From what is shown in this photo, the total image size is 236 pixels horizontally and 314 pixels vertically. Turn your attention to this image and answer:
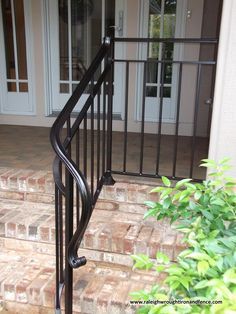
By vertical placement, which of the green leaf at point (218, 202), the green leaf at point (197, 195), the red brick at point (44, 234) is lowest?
the red brick at point (44, 234)

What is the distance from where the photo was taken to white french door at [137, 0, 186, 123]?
3.56 meters

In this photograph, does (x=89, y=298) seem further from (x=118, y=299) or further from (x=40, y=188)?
(x=40, y=188)

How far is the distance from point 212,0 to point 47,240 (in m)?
2.89

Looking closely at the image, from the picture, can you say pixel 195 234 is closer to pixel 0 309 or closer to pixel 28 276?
pixel 28 276

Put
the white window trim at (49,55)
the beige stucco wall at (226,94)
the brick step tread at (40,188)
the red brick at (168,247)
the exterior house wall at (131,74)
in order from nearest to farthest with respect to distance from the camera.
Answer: the beige stucco wall at (226,94), the red brick at (168,247), the brick step tread at (40,188), the exterior house wall at (131,74), the white window trim at (49,55)

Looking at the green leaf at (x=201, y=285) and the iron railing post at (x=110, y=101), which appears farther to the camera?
the iron railing post at (x=110, y=101)

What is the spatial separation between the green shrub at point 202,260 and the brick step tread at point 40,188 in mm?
1137

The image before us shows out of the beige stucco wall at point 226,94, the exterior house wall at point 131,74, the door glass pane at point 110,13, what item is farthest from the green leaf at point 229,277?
the door glass pane at point 110,13

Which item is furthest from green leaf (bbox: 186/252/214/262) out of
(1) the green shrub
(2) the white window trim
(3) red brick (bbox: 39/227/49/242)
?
(2) the white window trim

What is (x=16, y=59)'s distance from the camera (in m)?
4.07

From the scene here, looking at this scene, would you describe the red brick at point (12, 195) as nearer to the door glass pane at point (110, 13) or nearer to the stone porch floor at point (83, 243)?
the stone porch floor at point (83, 243)

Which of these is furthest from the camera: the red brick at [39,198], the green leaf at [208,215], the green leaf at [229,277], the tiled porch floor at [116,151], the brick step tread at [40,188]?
the tiled porch floor at [116,151]

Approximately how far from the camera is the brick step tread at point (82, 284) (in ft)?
5.48

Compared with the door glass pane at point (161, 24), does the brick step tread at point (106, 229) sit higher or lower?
lower
